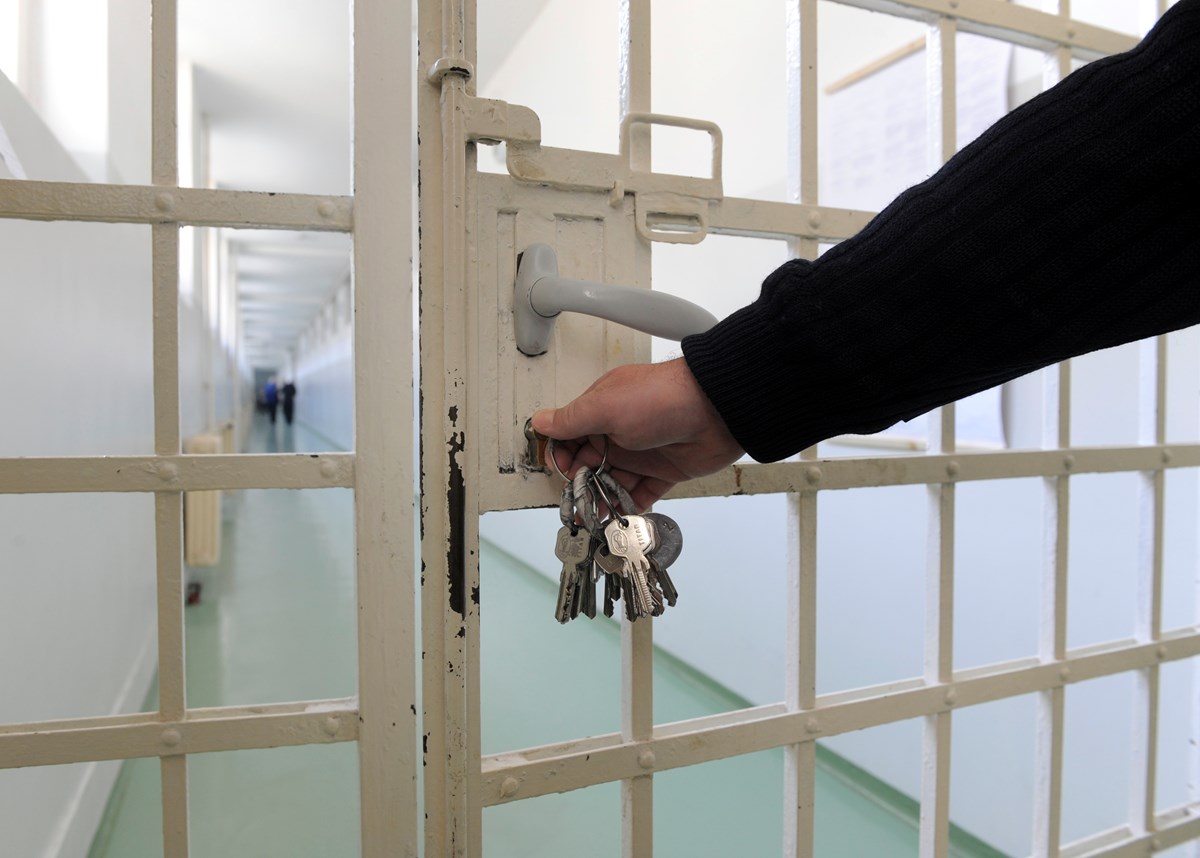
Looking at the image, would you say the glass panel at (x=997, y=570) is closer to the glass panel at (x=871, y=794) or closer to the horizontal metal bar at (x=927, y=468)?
the glass panel at (x=871, y=794)

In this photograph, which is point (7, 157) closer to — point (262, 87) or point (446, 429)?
point (446, 429)

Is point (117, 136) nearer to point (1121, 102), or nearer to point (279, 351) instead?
point (1121, 102)

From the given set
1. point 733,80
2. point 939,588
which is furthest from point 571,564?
point 733,80

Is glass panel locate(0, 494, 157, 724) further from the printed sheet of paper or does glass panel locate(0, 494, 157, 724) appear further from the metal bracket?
the printed sheet of paper

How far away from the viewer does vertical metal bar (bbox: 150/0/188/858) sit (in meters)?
0.60

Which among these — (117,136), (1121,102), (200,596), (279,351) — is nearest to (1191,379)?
(1121,102)

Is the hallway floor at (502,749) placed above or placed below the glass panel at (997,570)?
below

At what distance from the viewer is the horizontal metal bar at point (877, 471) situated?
66 centimetres

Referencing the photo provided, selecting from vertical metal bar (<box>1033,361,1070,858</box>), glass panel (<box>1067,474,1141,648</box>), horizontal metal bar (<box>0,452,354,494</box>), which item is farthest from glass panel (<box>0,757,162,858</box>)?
glass panel (<box>1067,474,1141,648</box>)

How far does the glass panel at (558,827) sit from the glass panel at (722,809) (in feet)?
0.36

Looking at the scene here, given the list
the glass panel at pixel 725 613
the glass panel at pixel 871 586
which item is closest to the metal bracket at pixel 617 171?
the glass panel at pixel 871 586

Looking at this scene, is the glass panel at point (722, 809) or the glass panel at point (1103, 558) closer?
the glass panel at point (1103, 558)

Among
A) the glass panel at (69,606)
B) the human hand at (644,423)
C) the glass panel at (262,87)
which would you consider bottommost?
the glass panel at (69,606)

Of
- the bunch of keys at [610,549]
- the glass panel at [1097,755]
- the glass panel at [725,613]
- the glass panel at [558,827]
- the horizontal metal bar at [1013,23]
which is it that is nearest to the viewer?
the bunch of keys at [610,549]
